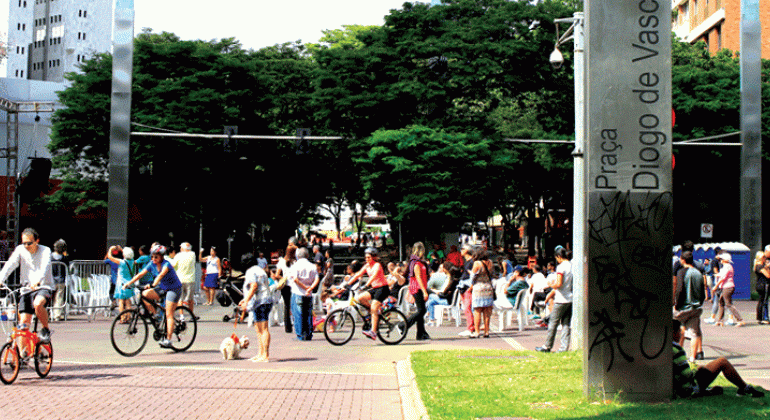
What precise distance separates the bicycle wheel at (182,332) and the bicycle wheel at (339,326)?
7.32 feet

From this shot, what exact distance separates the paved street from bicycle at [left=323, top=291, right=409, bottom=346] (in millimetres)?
223

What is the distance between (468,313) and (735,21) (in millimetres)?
38184

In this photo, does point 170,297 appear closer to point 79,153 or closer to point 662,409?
point 662,409

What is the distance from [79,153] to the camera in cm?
3800

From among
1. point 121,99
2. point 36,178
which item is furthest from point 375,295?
point 36,178

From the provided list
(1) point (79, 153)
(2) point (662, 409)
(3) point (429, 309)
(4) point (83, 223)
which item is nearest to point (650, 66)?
(2) point (662, 409)

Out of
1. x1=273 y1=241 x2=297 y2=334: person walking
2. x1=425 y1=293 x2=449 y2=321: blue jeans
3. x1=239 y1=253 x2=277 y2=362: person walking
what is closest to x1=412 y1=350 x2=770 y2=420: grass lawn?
x1=239 y1=253 x2=277 y2=362: person walking

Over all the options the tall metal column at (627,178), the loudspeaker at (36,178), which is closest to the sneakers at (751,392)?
the tall metal column at (627,178)

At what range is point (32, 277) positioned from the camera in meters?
10.6

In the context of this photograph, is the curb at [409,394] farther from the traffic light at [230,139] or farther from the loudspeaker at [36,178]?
the loudspeaker at [36,178]

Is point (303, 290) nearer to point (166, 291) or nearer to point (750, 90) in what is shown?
point (166, 291)

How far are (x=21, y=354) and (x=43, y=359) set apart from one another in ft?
1.09

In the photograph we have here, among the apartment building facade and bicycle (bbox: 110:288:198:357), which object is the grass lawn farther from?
the apartment building facade

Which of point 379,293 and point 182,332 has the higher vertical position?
point 379,293
